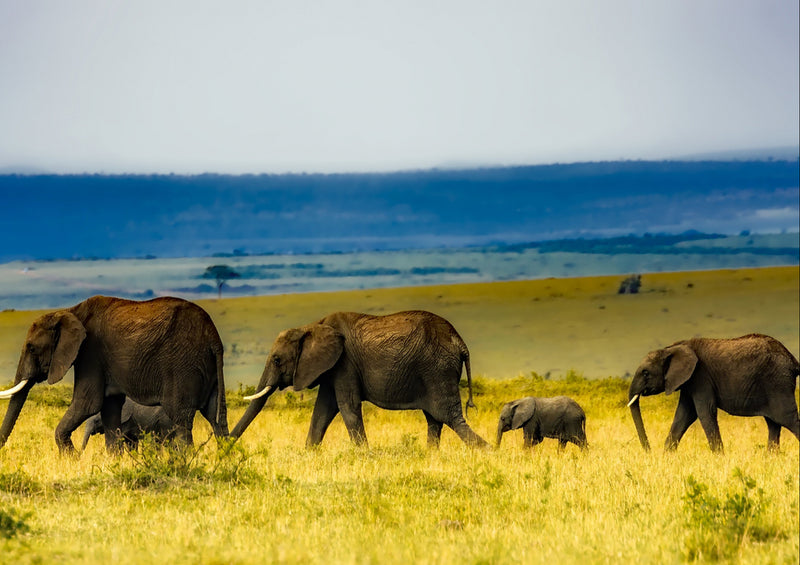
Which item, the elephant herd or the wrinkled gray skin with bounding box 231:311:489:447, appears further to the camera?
the wrinkled gray skin with bounding box 231:311:489:447

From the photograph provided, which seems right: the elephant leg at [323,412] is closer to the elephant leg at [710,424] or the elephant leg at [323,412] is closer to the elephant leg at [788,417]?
the elephant leg at [710,424]

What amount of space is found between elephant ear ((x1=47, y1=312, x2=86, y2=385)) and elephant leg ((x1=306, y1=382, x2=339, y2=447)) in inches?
166

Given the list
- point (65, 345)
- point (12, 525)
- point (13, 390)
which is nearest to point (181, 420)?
point (65, 345)

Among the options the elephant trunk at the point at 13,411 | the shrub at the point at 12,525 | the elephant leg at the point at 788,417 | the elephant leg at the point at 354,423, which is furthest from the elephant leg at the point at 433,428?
the shrub at the point at 12,525

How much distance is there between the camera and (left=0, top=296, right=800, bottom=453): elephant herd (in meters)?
17.7

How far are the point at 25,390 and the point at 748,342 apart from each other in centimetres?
1195

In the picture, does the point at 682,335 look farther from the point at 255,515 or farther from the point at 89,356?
the point at 255,515

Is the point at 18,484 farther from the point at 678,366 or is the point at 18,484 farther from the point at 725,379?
the point at 725,379

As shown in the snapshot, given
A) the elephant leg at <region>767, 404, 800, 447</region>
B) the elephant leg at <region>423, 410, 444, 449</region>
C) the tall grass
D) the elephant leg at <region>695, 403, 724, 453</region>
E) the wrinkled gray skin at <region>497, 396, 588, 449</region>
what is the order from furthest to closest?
the wrinkled gray skin at <region>497, 396, 588, 449</region> → the elephant leg at <region>767, 404, 800, 447</region> → the elephant leg at <region>423, 410, 444, 449</region> → the elephant leg at <region>695, 403, 724, 453</region> → the tall grass

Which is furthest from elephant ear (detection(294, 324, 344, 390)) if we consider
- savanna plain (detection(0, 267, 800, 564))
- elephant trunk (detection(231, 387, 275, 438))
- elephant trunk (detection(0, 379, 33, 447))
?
elephant trunk (detection(0, 379, 33, 447))

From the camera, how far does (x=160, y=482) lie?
1455cm

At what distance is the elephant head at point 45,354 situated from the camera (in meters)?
17.5

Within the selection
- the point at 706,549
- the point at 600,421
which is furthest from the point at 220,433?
the point at 600,421

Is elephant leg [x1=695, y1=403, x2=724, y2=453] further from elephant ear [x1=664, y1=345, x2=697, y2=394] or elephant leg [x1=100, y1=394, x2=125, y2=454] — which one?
elephant leg [x1=100, y1=394, x2=125, y2=454]
